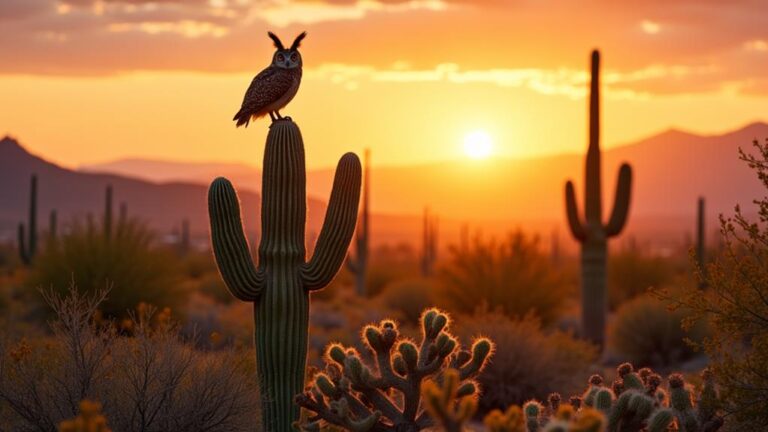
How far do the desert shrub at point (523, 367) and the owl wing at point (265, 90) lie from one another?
6515 mm

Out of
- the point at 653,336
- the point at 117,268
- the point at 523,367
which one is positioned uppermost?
the point at 117,268

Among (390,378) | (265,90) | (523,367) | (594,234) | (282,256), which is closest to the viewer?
(390,378)

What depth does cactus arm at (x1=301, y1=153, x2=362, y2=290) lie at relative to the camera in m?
11.2

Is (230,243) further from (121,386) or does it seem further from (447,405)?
(447,405)

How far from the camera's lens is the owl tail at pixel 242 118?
39.6 ft

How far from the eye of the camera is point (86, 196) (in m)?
138

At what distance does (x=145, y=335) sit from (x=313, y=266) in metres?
1.60

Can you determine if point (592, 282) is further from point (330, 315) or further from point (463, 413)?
point (463, 413)

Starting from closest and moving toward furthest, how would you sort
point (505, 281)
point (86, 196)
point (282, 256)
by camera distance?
1. point (282, 256)
2. point (505, 281)
3. point (86, 196)

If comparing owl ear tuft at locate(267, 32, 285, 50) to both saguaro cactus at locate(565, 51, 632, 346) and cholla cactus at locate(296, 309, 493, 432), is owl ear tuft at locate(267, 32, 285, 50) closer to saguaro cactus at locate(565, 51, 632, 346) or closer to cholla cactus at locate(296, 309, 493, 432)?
cholla cactus at locate(296, 309, 493, 432)

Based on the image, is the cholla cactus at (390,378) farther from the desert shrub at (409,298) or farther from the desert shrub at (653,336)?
the desert shrub at (409,298)

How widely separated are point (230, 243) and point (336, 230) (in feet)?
3.18

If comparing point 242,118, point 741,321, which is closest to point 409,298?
point 242,118

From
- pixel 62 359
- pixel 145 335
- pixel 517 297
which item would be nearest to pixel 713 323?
pixel 145 335
